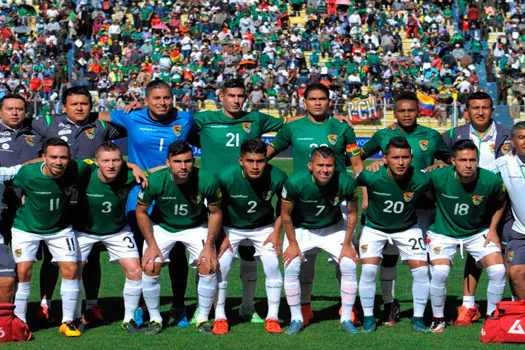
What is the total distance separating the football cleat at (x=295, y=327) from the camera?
816 cm

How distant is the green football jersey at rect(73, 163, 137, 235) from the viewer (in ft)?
27.2

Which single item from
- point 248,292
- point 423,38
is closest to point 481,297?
point 248,292

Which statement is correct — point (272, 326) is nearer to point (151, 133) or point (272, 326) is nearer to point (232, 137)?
point (232, 137)

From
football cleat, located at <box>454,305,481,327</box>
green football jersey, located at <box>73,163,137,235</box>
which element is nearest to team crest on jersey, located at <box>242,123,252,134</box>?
green football jersey, located at <box>73,163,137,235</box>

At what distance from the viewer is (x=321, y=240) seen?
8414mm

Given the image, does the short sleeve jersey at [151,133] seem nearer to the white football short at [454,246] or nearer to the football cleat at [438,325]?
the white football short at [454,246]

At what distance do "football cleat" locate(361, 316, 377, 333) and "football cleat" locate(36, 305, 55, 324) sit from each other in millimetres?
2953

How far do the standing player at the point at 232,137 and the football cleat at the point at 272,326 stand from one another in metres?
0.48

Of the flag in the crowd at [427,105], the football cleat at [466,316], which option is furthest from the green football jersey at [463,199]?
the flag in the crowd at [427,105]

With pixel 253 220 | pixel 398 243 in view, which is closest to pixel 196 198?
pixel 253 220

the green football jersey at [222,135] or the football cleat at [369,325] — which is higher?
the green football jersey at [222,135]

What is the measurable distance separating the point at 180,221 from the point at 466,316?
279 cm

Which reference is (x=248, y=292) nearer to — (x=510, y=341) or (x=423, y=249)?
(x=423, y=249)

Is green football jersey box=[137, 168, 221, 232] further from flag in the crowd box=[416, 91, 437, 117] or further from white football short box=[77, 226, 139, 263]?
flag in the crowd box=[416, 91, 437, 117]
